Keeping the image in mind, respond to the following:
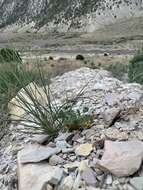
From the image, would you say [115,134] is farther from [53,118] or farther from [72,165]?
[53,118]

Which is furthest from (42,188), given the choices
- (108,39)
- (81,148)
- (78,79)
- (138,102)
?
(108,39)

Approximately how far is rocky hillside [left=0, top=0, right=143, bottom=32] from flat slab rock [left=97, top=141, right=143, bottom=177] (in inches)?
4726

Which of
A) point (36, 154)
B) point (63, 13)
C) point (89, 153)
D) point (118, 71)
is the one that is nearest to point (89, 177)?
point (89, 153)

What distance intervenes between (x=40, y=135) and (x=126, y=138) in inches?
49.0

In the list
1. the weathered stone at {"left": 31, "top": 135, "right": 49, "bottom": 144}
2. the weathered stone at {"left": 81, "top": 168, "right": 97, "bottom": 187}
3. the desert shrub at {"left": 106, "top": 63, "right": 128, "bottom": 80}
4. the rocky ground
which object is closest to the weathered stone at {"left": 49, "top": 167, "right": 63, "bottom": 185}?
the rocky ground

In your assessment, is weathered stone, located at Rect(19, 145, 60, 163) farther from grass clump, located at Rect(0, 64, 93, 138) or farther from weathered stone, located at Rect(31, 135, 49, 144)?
grass clump, located at Rect(0, 64, 93, 138)

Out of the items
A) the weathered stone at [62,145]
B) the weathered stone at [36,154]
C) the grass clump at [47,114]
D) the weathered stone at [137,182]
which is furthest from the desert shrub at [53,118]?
the weathered stone at [137,182]

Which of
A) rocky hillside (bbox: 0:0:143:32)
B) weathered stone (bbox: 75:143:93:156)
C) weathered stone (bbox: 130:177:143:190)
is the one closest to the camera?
weathered stone (bbox: 130:177:143:190)

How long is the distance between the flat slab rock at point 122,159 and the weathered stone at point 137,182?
4.2 inches

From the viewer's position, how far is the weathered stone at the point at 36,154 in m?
5.52

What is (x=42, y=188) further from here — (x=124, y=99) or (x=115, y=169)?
(x=124, y=99)

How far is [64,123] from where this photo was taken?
637 centimetres

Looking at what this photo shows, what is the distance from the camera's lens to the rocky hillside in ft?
412

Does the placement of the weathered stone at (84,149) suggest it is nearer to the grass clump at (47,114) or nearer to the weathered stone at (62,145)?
the weathered stone at (62,145)
